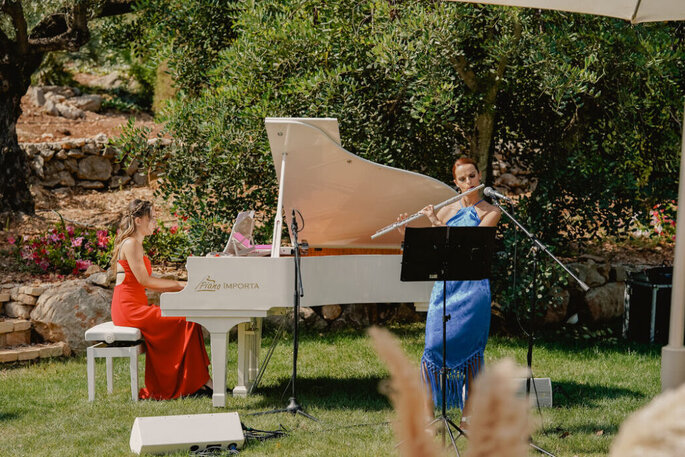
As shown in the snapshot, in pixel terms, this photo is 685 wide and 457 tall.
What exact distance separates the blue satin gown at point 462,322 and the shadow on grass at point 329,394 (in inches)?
36.0

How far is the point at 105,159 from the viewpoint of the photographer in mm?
11430

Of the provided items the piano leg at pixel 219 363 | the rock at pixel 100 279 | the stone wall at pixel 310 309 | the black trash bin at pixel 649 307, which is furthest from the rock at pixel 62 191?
the black trash bin at pixel 649 307

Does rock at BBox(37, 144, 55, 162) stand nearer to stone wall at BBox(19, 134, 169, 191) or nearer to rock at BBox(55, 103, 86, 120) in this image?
→ stone wall at BBox(19, 134, 169, 191)

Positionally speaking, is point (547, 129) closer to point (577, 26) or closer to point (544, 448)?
point (577, 26)

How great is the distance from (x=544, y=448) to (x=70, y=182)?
8404 mm

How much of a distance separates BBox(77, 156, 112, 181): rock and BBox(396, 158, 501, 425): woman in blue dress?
7.38 meters

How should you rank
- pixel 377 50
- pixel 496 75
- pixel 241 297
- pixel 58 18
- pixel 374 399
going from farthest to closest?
pixel 58 18 → pixel 496 75 → pixel 377 50 → pixel 374 399 → pixel 241 297

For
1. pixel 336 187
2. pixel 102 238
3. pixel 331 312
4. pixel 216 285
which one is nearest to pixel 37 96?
pixel 102 238

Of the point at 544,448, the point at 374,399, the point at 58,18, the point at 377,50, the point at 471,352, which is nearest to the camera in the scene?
the point at 544,448

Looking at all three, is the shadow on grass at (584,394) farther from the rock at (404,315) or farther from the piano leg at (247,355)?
the rock at (404,315)

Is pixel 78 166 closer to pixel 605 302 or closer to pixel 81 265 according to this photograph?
pixel 81 265

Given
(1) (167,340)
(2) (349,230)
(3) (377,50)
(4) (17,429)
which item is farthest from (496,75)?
(4) (17,429)

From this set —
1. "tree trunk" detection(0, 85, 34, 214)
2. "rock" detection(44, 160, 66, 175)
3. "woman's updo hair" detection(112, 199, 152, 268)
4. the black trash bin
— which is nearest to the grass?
the black trash bin

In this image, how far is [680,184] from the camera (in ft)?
9.59
